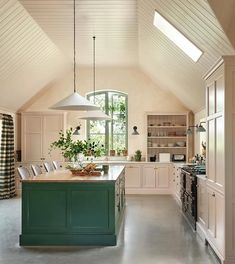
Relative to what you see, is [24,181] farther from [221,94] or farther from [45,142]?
[45,142]

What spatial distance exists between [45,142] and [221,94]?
259 inches

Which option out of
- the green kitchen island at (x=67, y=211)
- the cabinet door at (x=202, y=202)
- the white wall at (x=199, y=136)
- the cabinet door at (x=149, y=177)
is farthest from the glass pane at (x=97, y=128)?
the green kitchen island at (x=67, y=211)

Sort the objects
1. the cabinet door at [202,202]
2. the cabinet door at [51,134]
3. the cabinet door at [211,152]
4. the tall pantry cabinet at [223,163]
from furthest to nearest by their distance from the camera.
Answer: the cabinet door at [51,134] < the cabinet door at [202,202] < the cabinet door at [211,152] < the tall pantry cabinet at [223,163]

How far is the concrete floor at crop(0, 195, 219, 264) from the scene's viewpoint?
4516 millimetres

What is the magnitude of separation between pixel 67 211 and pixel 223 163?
2238 millimetres

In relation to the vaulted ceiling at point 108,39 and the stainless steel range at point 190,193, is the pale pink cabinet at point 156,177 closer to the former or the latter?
the vaulted ceiling at point 108,39

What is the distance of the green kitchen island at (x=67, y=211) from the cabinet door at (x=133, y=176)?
479cm

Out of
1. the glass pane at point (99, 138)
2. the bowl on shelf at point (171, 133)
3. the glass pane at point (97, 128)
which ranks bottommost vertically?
the glass pane at point (99, 138)

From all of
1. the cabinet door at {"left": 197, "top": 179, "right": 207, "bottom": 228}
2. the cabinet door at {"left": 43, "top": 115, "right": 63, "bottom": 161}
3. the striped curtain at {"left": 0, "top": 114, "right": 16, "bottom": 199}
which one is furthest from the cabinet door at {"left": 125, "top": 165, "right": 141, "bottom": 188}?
the cabinet door at {"left": 197, "top": 179, "right": 207, "bottom": 228}

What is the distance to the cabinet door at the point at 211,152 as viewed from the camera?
494 centimetres

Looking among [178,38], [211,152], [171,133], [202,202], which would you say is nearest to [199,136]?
[171,133]

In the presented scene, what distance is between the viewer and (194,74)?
678cm

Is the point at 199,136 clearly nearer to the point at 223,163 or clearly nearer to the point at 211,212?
the point at 211,212

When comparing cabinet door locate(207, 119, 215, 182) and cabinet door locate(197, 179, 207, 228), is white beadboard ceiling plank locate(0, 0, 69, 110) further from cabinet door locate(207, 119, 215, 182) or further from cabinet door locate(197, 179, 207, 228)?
cabinet door locate(197, 179, 207, 228)
